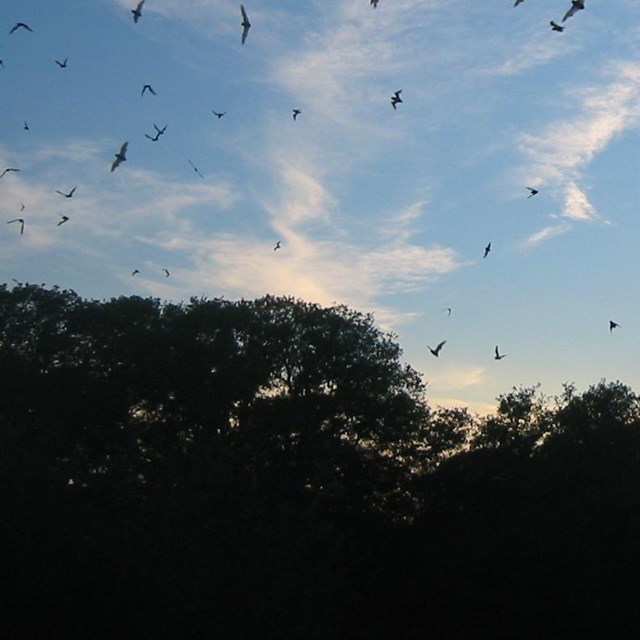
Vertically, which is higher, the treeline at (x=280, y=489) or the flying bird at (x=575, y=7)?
the flying bird at (x=575, y=7)

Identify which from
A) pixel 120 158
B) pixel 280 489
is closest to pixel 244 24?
pixel 120 158

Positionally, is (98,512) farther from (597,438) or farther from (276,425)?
(597,438)

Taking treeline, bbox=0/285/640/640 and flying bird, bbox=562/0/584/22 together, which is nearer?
flying bird, bbox=562/0/584/22

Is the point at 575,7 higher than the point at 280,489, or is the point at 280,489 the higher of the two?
the point at 575,7

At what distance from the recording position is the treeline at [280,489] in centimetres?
2639

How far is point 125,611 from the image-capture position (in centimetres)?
2545

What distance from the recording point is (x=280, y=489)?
3972 centimetres

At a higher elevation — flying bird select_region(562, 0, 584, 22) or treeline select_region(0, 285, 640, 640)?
flying bird select_region(562, 0, 584, 22)

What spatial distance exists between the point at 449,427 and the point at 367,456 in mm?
5221

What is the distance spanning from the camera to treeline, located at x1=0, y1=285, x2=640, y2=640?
2639 centimetres

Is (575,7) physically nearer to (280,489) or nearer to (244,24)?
(244,24)

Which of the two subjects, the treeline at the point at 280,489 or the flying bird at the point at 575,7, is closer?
the flying bird at the point at 575,7

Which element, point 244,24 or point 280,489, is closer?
point 244,24

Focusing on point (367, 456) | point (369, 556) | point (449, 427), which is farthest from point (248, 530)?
point (449, 427)
